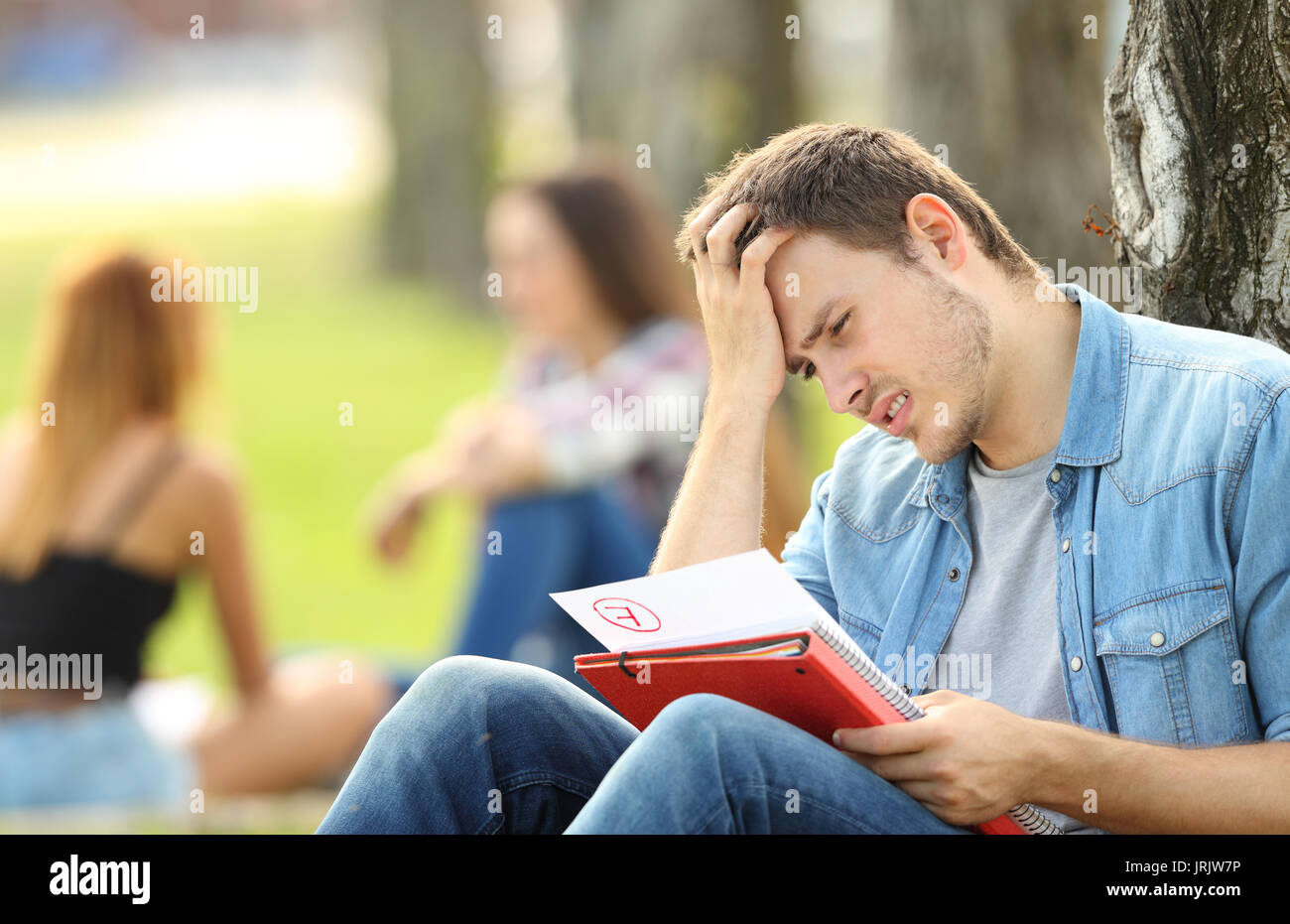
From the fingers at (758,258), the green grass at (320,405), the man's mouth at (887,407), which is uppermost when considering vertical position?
the fingers at (758,258)

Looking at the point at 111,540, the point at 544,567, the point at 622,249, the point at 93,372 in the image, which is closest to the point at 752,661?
the point at 544,567

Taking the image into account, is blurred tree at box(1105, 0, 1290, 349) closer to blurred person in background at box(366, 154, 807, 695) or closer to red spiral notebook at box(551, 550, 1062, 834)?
red spiral notebook at box(551, 550, 1062, 834)

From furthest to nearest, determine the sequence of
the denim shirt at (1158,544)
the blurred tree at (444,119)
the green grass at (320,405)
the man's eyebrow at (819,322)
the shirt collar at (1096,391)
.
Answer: the blurred tree at (444,119) → the green grass at (320,405) → the man's eyebrow at (819,322) → the shirt collar at (1096,391) → the denim shirt at (1158,544)

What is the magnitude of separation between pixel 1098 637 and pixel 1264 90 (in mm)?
1084

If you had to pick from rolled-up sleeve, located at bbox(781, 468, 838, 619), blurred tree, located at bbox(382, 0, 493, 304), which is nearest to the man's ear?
rolled-up sleeve, located at bbox(781, 468, 838, 619)

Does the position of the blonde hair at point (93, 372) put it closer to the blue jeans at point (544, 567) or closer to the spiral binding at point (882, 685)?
the blue jeans at point (544, 567)

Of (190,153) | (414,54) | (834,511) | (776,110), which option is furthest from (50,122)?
(834,511)

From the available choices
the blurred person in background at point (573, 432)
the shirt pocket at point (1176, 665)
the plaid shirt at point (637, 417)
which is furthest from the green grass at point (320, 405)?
the shirt pocket at point (1176, 665)

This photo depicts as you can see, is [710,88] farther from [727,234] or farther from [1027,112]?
[727,234]

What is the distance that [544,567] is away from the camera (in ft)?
16.2

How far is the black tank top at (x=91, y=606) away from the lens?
15.5ft

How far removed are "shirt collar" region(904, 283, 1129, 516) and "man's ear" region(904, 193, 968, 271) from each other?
0.23 metres

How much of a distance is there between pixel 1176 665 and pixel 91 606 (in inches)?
138

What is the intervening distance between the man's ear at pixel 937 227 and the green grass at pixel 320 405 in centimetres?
300
